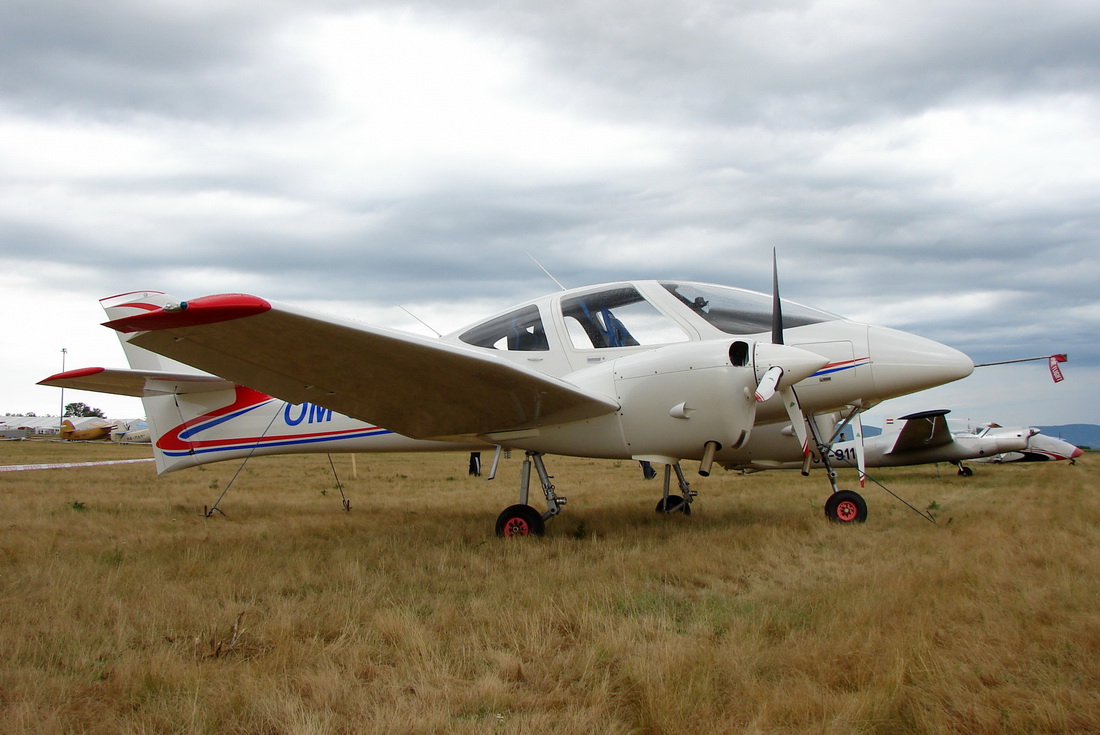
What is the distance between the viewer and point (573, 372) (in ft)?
25.2

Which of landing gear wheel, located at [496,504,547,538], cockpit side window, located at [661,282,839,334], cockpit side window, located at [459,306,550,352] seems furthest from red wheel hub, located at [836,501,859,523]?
cockpit side window, located at [459,306,550,352]

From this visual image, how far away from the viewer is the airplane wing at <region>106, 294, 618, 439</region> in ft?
16.5

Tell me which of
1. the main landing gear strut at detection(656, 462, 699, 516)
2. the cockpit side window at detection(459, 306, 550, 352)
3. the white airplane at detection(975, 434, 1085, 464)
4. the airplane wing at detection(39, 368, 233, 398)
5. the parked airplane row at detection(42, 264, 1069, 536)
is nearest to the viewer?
the parked airplane row at detection(42, 264, 1069, 536)

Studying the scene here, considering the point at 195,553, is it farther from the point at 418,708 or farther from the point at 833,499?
the point at 833,499

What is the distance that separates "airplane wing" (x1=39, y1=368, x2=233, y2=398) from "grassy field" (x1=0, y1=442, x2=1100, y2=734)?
67.6 inches

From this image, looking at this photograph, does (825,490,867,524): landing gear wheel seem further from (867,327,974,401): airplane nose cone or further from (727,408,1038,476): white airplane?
(727,408,1038,476): white airplane

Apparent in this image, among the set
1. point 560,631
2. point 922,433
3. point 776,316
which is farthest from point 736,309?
point 922,433

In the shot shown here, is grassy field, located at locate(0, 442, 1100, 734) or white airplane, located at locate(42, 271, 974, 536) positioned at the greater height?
white airplane, located at locate(42, 271, 974, 536)

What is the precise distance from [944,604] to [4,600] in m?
5.92

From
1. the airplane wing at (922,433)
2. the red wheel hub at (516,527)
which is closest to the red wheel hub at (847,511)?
the red wheel hub at (516,527)

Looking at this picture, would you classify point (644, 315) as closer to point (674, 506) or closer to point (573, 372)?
point (573, 372)

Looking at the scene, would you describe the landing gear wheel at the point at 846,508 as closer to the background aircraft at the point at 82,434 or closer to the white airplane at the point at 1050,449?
the white airplane at the point at 1050,449

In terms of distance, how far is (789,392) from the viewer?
7.36 m

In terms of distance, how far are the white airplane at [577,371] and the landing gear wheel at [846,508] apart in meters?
0.02
